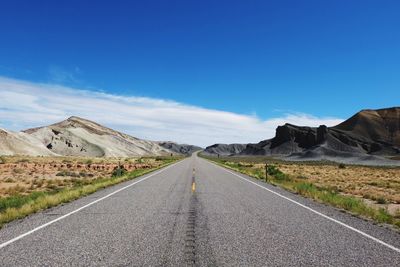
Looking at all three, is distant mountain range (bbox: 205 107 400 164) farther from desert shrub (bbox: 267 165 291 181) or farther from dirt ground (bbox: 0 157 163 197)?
dirt ground (bbox: 0 157 163 197)

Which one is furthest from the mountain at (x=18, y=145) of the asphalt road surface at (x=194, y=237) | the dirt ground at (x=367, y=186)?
the asphalt road surface at (x=194, y=237)

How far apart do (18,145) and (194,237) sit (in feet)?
323

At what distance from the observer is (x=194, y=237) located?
26.5 ft

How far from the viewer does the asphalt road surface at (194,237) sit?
6.48 metres

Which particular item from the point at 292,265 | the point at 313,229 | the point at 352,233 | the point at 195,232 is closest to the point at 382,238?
the point at 352,233

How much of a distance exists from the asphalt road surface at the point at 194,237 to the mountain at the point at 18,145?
84818 millimetres

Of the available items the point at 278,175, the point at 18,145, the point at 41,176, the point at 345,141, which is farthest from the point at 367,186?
the point at 345,141

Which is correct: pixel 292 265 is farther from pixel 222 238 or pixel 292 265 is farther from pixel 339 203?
pixel 339 203

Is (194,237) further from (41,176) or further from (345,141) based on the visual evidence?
(345,141)

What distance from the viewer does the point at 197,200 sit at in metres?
14.7

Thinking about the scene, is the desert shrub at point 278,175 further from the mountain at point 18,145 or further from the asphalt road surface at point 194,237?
the mountain at point 18,145

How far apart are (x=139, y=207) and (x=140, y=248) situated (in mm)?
5624

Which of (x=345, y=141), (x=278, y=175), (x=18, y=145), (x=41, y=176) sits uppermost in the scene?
(x=345, y=141)

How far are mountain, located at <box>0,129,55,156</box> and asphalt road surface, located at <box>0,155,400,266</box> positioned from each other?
84.8 m
